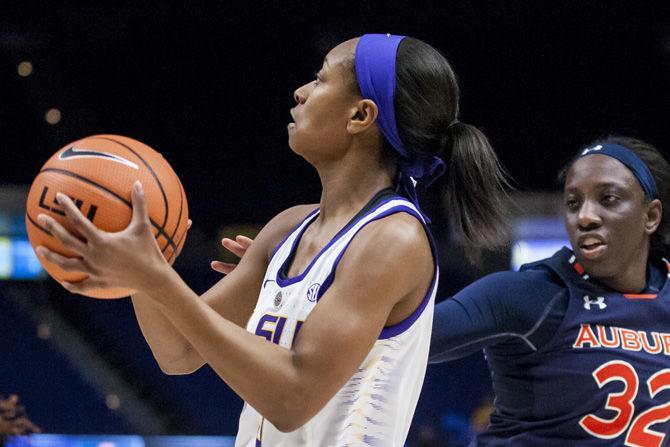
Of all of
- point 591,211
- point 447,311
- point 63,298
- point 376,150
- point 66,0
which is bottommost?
point 63,298

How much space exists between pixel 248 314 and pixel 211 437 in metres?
7.76

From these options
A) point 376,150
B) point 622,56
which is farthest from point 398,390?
point 622,56

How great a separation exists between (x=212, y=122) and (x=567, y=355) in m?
8.25

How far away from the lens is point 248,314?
7.70 ft

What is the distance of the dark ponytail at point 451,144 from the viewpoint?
200 centimetres

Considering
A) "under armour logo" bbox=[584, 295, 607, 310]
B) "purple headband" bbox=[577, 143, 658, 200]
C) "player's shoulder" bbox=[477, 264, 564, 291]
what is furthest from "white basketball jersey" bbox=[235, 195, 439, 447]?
"purple headband" bbox=[577, 143, 658, 200]

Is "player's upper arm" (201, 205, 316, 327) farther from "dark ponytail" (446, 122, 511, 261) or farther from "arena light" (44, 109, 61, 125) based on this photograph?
"arena light" (44, 109, 61, 125)

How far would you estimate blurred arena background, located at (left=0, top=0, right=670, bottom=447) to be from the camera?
9.56 meters

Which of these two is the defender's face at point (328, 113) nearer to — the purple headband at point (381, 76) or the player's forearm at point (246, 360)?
the purple headband at point (381, 76)

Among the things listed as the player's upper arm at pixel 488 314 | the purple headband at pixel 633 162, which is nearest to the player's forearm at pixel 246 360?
the player's upper arm at pixel 488 314

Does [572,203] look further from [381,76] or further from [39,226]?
[39,226]

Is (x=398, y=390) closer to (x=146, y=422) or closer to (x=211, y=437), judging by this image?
(x=211, y=437)

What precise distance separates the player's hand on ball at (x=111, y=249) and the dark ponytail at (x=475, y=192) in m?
0.73

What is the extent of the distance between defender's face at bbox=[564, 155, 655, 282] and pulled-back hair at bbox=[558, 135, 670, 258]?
0.36 ft
